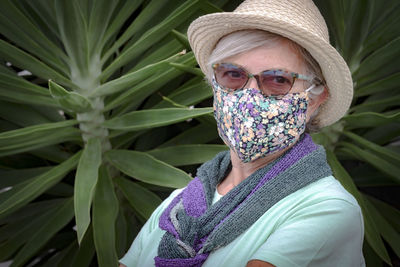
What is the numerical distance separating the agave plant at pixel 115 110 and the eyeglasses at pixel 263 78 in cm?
47

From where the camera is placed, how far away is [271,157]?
102 cm

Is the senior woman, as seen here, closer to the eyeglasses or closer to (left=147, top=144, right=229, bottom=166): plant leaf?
the eyeglasses

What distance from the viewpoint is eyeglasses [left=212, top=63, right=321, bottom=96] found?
3.05 ft

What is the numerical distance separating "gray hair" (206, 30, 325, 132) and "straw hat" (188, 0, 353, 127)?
11mm

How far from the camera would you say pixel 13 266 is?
1688 millimetres

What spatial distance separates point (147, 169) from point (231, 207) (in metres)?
0.67

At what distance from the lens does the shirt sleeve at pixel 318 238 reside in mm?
826

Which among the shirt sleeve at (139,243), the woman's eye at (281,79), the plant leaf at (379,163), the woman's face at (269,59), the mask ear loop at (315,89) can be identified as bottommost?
the plant leaf at (379,163)

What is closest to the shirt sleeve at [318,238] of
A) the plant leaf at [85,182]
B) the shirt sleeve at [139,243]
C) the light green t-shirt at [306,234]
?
the light green t-shirt at [306,234]

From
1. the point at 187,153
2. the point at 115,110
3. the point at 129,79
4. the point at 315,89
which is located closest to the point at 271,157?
the point at 315,89

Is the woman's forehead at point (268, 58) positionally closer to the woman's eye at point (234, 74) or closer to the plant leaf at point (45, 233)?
the woman's eye at point (234, 74)

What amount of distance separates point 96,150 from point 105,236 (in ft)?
0.89

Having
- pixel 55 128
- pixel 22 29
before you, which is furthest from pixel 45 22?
pixel 55 128

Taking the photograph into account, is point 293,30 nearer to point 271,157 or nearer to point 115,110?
point 271,157
